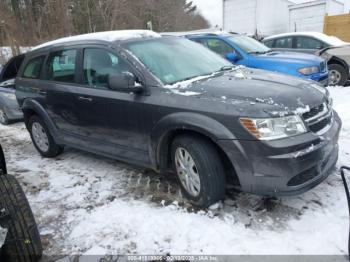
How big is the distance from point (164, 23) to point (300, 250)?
132 feet

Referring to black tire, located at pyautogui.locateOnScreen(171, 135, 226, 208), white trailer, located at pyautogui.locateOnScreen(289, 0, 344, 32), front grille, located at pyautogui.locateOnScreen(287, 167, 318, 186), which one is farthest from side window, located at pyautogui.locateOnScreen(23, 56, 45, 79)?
white trailer, located at pyautogui.locateOnScreen(289, 0, 344, 32)

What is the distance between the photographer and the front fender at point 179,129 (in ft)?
10.4

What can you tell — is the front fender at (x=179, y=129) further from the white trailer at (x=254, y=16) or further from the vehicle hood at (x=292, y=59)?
the white trailer at (x=254, y=16)

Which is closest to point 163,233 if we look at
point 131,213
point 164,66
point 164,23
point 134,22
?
point 131,213

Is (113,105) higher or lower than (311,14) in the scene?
lower

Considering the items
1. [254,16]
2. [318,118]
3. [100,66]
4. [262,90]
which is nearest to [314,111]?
[318,118]

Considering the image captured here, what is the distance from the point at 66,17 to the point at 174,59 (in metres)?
23.2

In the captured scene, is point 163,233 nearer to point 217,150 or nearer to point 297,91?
point 217,150

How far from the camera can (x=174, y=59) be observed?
410 centimetres

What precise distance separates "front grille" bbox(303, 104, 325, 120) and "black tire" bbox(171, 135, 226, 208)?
2.86 feet

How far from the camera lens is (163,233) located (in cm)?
329

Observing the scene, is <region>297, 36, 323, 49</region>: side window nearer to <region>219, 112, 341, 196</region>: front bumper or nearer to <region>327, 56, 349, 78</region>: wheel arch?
<region>327, 56, 349, 78</region>: wheel arch

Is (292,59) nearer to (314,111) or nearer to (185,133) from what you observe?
(314,111)

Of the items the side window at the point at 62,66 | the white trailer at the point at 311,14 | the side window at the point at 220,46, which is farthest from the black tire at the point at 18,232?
the white trailer at the point at 311,14
